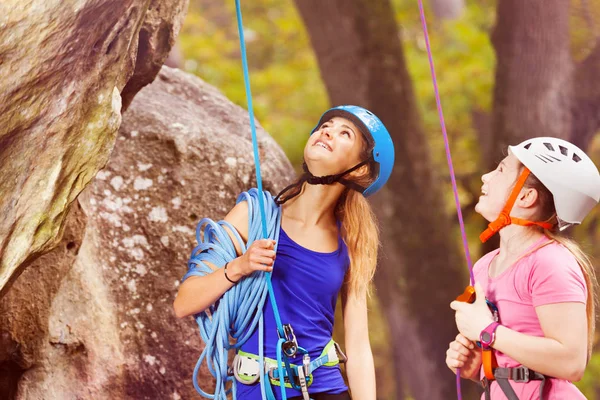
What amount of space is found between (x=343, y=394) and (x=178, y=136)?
1656 millimetres

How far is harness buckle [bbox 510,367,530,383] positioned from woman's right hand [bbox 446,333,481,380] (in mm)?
243

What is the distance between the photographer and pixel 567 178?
9.02 feet

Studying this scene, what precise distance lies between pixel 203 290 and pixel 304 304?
394mm

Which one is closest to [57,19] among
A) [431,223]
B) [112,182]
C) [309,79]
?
[112,182]

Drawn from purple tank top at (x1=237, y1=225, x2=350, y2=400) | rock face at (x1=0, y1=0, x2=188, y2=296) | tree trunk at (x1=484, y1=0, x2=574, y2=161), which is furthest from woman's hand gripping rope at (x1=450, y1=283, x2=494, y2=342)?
tree trunk at (x1=484, y1=0, x2=574, y2=161)

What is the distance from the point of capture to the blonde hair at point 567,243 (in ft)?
8.87

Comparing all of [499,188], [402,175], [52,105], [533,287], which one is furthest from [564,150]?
[402,175]

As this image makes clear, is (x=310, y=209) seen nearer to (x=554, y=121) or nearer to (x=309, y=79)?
(x=554, y=121)

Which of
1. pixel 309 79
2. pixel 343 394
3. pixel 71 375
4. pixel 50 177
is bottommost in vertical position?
pixel 343 394

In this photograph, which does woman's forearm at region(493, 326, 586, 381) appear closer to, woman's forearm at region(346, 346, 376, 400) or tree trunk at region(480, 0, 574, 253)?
woman's forearm at region(346, 346, 376, 400)

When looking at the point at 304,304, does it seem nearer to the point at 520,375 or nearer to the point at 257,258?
the point at 257,258

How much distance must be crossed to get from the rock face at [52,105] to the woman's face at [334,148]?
0.77 meters

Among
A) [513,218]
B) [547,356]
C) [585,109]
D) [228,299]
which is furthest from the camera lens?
[585,109]

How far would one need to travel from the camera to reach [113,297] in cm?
373
